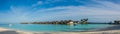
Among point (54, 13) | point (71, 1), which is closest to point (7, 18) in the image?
point (54, 13)

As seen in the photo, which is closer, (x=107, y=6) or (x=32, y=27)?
(x=107, y=6)

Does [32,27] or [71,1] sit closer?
[71,1]

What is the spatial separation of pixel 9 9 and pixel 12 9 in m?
0.09

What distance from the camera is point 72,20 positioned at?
741cm

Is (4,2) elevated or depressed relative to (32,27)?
elevated

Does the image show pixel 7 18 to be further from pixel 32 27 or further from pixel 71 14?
pixel 71 14

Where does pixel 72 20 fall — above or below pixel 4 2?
below

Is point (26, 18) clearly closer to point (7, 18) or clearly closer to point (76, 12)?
point (7, 18)

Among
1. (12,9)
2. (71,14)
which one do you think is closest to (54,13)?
(71,14)

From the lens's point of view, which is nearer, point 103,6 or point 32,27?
point 103,6

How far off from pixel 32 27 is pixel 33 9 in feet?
3.90

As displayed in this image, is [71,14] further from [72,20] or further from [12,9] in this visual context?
[12,9]

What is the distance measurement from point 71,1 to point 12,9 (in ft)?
4.60

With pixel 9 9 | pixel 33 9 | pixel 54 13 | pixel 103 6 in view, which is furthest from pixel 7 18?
pixel 103 6
